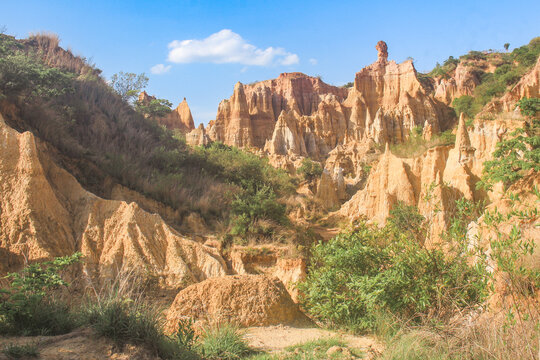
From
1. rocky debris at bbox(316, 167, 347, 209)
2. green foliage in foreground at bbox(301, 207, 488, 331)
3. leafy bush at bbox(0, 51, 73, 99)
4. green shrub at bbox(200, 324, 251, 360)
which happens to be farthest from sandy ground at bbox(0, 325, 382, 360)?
rocky debris at bbox(316, 167, 347, 209)

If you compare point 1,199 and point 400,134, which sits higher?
point 400,134

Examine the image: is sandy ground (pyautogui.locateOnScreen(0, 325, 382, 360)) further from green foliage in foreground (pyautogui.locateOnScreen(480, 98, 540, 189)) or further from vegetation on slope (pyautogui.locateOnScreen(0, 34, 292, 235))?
green foliage in foreground (pyautogui.locateOnScreen(480, 98, 540, 189))

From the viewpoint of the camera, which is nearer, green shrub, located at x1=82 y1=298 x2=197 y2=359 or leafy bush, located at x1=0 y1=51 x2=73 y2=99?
green shrub, located at x1=82 y1=298 x2=197 y2=359

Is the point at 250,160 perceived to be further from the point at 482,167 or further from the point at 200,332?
the point at 200,332

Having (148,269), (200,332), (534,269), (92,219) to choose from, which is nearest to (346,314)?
(200,332)

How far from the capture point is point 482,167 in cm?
1789

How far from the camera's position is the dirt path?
5.90 m

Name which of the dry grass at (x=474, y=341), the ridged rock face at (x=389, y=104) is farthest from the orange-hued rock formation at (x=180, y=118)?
the dry grass at (x=474, y=341)

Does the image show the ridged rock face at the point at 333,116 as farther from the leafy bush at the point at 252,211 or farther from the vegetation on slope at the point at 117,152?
Result: the leafy bush at the point at 252,211

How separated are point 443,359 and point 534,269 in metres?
1.80

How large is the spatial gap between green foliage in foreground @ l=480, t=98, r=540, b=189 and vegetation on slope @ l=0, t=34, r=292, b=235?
29.2 ft

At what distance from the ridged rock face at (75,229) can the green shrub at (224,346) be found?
4192 mm

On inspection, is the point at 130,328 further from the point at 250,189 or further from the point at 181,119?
the point at 181,119

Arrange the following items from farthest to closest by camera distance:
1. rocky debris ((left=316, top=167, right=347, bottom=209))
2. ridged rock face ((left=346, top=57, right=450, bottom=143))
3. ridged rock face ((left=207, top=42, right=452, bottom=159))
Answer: ridged rock face ((left=207, top=42, right=452, bottom=159))
ridged rock face ((left=346, top=57, right=450, bottom=143))
rocky debris ((left=316, top=167, right=347, bottom=209))
